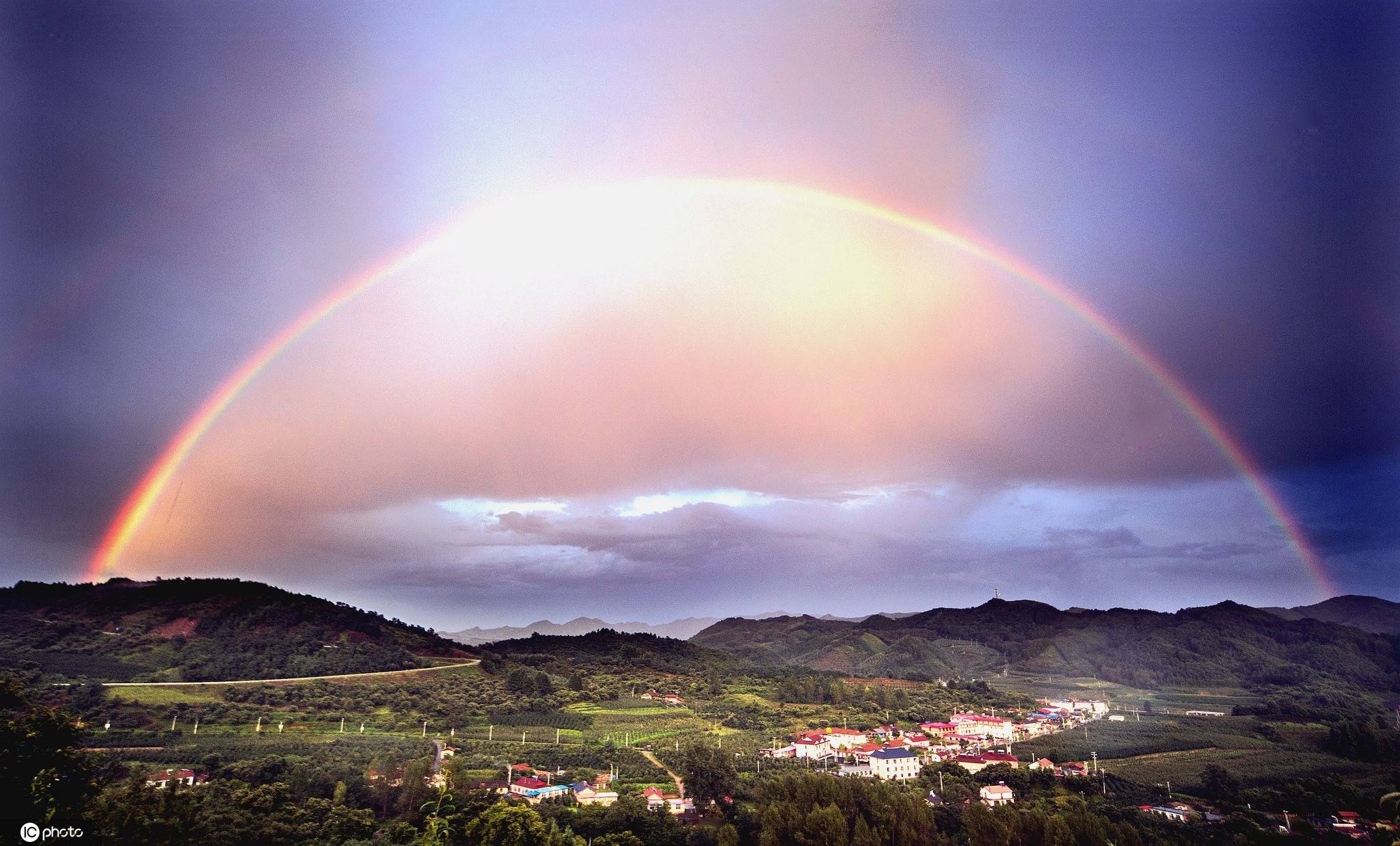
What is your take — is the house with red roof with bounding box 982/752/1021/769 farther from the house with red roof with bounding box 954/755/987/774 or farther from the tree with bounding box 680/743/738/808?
the tree with bounding box 680/743/738/808

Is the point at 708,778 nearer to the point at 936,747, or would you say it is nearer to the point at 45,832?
the point at 45,832

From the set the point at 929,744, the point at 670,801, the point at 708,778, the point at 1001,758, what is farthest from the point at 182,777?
the point at 929,744

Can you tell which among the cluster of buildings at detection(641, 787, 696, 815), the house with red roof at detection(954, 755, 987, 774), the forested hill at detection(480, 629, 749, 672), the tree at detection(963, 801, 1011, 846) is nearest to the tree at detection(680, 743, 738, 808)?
the cluster of buildings at detection(641, 787, 696, 815)

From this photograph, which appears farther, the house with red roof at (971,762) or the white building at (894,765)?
the white building at (894,765)

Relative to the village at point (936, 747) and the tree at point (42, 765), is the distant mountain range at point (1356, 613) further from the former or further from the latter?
the tree at point (42, 765)

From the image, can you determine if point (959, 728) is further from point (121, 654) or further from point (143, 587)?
point (143, 587)

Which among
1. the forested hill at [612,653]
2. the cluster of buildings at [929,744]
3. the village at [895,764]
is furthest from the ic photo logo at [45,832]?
the forested hill at [612,653]

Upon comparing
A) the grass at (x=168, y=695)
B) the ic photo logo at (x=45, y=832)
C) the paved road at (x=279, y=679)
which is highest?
the ic photo logo at (x=45, y=832)
